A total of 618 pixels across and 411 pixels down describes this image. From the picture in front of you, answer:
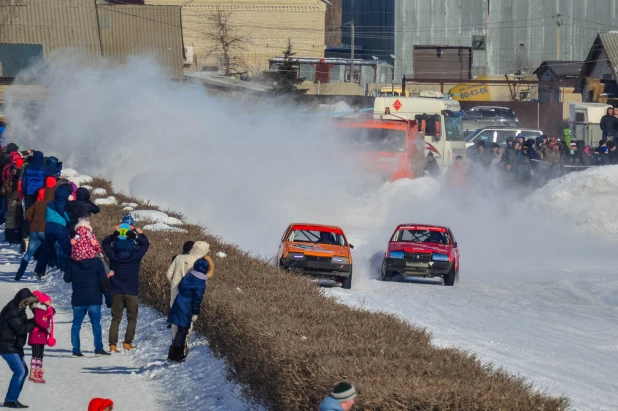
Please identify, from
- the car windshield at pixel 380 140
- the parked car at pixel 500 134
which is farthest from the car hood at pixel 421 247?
the parked car at pixel 500 134

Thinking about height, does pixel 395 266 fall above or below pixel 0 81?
below

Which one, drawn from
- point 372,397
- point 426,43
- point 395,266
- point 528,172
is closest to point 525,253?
point 528,172

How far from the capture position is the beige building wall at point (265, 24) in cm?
8862

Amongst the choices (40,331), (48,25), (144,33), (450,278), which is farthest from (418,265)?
(144,33)

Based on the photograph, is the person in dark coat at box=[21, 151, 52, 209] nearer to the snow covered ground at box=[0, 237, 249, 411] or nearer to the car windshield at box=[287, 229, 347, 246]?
the car windshield at box=[287, 229, 347, 246]

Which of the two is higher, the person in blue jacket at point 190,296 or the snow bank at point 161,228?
the person in blue jacket at point 190,296

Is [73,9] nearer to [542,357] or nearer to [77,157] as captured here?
[77,157]

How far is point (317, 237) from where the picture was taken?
2156cm

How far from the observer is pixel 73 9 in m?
51.4

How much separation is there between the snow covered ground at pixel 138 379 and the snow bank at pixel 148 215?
686cm

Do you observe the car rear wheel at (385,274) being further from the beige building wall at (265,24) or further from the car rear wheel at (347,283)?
the beige building wall at (265,24)

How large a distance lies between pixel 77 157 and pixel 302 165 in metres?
8.27

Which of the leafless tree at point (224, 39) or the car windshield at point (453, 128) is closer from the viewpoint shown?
the car windshield at point (453, 128)

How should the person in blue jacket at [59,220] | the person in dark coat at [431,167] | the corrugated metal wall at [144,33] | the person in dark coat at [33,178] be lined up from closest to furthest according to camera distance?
the person in blue jacket at [59,220] < the person in dark coat at [33,178] < the person in dark coat at [431,167] < the corrugated metal wall at [144,33]
